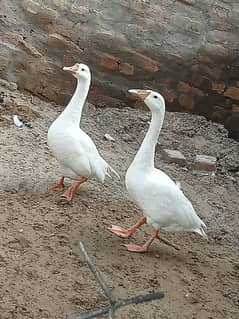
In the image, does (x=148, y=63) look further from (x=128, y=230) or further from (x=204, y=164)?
(x=128, y=230)

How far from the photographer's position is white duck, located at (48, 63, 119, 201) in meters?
3.78

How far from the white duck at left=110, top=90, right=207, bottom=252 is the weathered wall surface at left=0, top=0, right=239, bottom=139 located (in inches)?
69.1

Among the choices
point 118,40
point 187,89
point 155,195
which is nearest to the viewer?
point 155,195

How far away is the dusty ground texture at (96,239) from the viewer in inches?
120

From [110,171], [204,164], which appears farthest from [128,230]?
[204,164]

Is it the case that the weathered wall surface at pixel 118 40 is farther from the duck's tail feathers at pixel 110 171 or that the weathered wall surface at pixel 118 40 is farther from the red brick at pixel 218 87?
the duck's tail feathers at pixel 110 171

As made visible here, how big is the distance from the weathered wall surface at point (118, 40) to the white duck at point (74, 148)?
1258mm

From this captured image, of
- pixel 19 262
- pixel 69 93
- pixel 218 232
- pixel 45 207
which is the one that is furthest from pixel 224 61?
pixel 19 262

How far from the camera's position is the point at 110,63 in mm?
5223

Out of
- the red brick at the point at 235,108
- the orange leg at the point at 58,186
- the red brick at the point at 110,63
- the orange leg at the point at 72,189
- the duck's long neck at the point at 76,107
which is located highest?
the duck's long neck at the point at 76,107

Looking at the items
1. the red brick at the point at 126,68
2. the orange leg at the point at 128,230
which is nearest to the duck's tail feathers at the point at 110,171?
the orange leg at the point at 128,230

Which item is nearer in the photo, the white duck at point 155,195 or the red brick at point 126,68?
the white duck at point 155,195

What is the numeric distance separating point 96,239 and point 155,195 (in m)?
0.41

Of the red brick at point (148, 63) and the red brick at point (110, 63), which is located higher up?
the red brick at point (148, 63)
